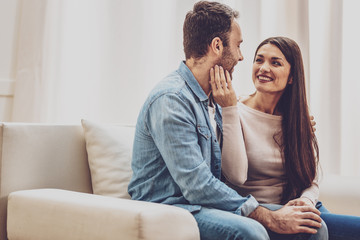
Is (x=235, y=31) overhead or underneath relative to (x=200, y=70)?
overhead

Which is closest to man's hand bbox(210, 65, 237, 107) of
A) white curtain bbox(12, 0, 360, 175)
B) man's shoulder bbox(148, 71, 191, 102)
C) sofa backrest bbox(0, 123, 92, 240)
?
man's shoulder bbox(148, 71, 191, 102)

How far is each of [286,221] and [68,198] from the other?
640 mm

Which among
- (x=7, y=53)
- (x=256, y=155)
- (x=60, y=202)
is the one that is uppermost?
(x=7, y=53)

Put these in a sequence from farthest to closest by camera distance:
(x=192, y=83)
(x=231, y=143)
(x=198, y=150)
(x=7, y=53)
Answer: (x=7, y=53), (x=231, y=143), (x=192, y=83), (x=198, y=150)

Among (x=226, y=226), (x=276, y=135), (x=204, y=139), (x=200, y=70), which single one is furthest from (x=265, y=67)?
(x=226, y=226)

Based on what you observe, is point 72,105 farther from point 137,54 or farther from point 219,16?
point 219,16

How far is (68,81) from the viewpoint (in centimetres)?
243

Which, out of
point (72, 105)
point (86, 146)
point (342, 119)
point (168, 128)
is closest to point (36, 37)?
point (72, 105)

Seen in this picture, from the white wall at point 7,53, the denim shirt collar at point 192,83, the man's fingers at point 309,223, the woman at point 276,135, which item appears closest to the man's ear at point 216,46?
the denim shirt collar at point 192,83

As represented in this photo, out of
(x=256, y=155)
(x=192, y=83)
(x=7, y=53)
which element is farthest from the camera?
(x=7, y=53)

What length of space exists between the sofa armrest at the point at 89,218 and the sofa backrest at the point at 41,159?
78 mm

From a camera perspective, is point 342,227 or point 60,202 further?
point 342,227

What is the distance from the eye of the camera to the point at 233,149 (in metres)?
1.49

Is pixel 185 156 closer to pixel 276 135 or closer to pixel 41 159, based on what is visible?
pixel 41 159
